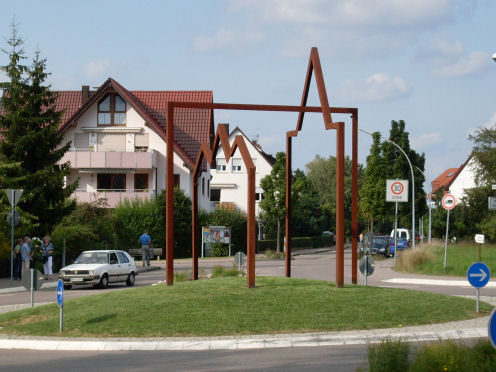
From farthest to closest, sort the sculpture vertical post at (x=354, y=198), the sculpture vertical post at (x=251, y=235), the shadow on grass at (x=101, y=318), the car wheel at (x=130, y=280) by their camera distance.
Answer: the car wheel at (x=130, y=280), the sculpture vertical post at (x=354, y=198), the sculpture vertical post at (x=251, y=235), the shadow on grass at (x=101, y=318)

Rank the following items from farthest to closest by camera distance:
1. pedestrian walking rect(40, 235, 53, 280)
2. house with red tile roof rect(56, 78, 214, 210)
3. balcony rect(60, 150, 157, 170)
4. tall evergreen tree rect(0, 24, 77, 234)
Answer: house with red tile roof rect(56, 78, 214, 210), balcony rect(60, 150, 157, 170), tall evergreen tree rect(0, 24, 77, 234), pedestrian walking rect(40, 235, 53, 280)

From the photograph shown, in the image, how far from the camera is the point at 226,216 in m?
57.3

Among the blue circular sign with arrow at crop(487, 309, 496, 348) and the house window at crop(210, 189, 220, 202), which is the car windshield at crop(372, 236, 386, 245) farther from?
the blue circular sign with arrow at crop(487, 309, 496, 348)

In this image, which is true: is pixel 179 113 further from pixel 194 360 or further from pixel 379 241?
pixel 194 360

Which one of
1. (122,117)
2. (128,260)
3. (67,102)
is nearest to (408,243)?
(122,117)

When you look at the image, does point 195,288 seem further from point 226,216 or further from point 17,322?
point 226,216

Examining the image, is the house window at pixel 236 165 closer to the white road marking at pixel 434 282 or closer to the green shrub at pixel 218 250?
the green shrub at pixel 218 250

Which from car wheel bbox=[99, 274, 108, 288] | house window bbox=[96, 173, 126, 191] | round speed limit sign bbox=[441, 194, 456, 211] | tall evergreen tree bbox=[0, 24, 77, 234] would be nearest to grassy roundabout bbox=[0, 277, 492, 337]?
car wheel bbox=[99, 274, 108, 288]

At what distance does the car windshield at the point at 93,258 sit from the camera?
2780 cm

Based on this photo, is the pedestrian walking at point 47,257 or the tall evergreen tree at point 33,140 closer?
the pedestrian walking at point 47,257

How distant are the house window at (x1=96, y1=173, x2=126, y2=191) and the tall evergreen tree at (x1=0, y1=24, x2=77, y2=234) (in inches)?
802

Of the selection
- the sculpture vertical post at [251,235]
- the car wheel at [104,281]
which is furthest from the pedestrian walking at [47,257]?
the sculpture vertical post at [251,235]

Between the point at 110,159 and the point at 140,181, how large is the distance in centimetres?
335

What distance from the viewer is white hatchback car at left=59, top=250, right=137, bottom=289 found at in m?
26.6
